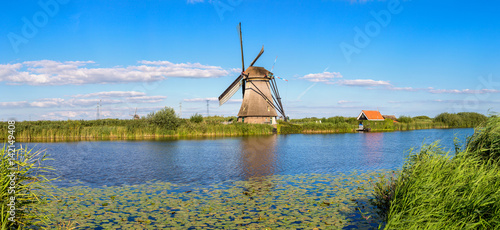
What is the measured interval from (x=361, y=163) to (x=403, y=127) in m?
45.7

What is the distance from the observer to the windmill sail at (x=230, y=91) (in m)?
47.7

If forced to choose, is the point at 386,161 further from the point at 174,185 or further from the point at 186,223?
the point at 186,223

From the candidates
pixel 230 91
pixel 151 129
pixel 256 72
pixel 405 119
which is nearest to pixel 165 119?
pixel 151 129

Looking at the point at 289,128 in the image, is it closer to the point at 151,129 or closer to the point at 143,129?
the point at 151,129

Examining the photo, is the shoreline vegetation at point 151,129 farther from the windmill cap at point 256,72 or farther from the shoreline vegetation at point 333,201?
the shoreline vegetation at point 333,201

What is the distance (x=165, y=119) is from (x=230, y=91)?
39.7 ft

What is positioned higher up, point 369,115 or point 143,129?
point 369,115

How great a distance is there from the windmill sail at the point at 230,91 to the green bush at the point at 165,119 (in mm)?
10227

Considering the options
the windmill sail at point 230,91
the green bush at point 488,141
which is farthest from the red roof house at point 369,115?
the green bush at point 488,141

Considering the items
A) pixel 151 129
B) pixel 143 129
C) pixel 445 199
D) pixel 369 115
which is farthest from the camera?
pixel 369 115

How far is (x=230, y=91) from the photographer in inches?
1892

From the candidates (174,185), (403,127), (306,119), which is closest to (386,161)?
(174,185)

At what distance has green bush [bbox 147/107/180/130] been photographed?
3947 cm

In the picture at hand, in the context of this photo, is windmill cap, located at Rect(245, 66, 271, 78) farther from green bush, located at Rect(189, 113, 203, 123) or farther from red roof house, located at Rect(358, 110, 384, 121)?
red roof house, located at Rect(358, 110, 384, 121)
